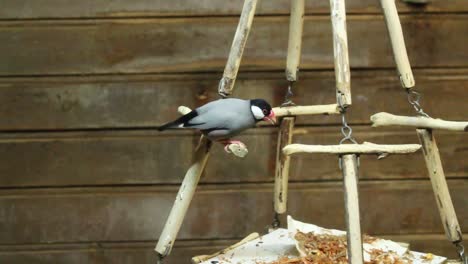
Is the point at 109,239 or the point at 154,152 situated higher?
the point at 154,152

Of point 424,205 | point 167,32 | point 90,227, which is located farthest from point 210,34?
point 424,205

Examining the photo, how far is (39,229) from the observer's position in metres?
1.89

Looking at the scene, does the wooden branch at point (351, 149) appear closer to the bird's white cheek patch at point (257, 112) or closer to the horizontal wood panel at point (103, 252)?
the bird's white cheek patch at point (257, 112)

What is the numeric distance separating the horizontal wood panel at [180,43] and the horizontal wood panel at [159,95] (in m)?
0.03

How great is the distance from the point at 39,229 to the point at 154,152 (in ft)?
1.31

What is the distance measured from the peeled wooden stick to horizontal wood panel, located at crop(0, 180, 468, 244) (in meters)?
0.67

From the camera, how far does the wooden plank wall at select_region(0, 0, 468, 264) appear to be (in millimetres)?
1832

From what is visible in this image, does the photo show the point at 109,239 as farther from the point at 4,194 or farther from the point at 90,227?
the point at 4,194

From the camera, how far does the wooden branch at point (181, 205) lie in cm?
119

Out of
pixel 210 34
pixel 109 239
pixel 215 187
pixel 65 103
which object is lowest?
pixel 109 239

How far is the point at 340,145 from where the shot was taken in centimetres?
106

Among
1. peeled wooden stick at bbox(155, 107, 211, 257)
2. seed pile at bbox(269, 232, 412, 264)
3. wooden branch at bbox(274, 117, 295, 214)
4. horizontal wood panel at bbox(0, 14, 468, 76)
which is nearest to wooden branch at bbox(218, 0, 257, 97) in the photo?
peeled wooden stick at bbox(155, 107, 211, 257)

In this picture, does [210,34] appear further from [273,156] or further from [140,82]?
[273,156]

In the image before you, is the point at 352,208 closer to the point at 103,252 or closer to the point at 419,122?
the point at 419,122
